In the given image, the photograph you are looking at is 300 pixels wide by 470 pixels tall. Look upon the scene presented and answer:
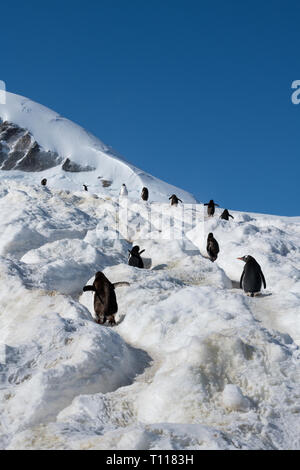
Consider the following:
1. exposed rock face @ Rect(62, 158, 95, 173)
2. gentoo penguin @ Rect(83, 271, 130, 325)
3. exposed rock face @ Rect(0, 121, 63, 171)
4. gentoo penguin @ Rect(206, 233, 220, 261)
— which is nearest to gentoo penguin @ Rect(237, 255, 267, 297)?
gentoo penguin @ Rect(83, 271, 130, 325)

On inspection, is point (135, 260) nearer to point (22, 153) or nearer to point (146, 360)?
point (146, 360)

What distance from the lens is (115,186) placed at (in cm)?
10306

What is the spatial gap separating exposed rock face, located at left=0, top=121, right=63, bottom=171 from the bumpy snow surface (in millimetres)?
106546

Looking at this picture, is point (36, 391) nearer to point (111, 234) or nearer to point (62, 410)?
point (62, 410)

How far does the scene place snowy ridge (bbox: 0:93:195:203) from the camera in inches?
4001

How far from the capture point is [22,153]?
120938 mm

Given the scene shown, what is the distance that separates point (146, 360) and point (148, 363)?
11cm

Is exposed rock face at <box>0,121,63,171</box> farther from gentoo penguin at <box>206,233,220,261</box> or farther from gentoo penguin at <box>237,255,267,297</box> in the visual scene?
gentoo penguin at <box>237,255,267,297</box>

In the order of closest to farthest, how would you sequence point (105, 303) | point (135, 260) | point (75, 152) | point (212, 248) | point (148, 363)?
point (148, 363)
point (105, 303)
point (135, 260)
point (212, 248)
point (75, 152)

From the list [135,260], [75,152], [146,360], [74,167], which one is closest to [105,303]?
[146,360]
